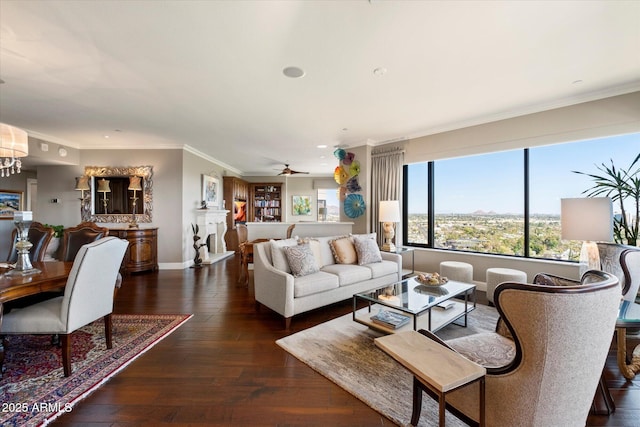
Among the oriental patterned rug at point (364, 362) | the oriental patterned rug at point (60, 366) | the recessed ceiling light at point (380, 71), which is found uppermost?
the recessed ceiling light at point (380, 71)

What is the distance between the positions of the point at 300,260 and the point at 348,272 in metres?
0.68

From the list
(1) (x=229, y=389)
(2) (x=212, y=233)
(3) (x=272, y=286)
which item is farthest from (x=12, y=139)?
(2) (x=212, y=233)

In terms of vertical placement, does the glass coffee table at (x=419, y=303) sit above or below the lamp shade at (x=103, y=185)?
below

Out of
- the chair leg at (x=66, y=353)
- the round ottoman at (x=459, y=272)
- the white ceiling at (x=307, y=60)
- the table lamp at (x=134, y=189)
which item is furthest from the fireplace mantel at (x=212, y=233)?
the round ottoman at (x=459, y=272)

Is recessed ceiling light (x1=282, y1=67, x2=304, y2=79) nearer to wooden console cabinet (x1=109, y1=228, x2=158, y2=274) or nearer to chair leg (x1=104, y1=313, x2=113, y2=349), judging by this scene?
chair leg (x1=104, y1=313, x2=113, y2=349)

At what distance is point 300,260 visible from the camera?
3047 mm

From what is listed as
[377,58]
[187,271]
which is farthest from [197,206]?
[377,58]

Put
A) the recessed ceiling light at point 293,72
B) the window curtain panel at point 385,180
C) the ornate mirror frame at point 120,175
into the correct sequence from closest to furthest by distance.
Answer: the recessed ceiling light at point 293,72, the window curtain panel at point 385,180, the ornate mirror frame at point 120,175

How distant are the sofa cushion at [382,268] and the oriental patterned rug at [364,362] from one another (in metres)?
0.78

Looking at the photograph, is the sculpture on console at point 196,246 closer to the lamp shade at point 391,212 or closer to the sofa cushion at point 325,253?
the sofa cushion at point 325,253

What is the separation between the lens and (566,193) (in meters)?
3.45

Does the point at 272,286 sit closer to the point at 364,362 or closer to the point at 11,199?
the point at 364,362

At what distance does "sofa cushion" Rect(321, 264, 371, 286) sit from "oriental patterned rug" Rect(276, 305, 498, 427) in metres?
0.43

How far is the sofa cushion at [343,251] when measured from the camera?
3.70m
